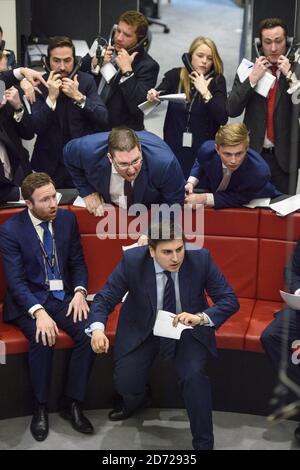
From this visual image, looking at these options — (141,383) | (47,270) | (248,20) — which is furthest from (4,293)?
(248,20)

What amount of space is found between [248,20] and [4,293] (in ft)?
19.7

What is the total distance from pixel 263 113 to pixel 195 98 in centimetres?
42

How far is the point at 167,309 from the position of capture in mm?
5055

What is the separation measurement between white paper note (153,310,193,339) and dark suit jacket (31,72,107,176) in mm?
1599

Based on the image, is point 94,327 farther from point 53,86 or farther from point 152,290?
point 53,86

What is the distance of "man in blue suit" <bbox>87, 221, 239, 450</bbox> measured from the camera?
4.92 metres

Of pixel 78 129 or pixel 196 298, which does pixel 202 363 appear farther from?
pixel 78 129

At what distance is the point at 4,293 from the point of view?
5637 mm

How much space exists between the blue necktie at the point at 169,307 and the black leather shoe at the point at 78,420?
55 centimetres

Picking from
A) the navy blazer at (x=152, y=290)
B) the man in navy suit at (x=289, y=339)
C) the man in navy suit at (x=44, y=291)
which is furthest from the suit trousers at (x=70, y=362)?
the man in navy suit at (x=289, y=339)

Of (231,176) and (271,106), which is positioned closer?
(231,176)

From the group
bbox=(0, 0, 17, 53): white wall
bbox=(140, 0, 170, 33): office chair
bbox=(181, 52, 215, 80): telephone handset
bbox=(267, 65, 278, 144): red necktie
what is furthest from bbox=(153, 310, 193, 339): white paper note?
bbox=(140, 0, 170, 33): office chair

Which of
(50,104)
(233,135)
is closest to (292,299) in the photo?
(233,135)
